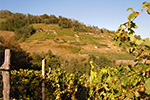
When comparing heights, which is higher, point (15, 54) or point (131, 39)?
point (15, 54)

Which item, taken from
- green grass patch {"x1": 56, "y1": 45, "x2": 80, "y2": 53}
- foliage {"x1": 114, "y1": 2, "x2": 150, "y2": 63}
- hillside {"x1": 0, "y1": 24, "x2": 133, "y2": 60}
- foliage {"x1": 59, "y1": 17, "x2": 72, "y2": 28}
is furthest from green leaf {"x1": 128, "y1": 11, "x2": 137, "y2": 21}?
foliage {"x1": 59, "y1": 17, "x2": 72, "y2": 28}

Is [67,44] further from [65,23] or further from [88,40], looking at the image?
[65,23]

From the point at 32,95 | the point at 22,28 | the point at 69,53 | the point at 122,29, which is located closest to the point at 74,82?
the point at 32,95

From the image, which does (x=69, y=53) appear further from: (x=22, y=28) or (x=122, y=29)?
(x=122, y=29)

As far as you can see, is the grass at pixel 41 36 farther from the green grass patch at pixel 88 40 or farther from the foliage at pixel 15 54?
the foliage at pixel 15 54

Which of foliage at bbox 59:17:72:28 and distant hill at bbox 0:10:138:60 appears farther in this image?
foliage at bbox 59:17:72:28

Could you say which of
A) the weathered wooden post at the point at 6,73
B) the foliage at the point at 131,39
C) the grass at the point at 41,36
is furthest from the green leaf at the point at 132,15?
the grass at the point at 41,36

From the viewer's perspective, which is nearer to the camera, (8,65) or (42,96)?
(8,65)

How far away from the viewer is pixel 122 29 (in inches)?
42.8

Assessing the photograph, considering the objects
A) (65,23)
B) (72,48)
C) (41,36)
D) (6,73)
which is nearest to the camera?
(6,73)

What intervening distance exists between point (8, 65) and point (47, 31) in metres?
41.3

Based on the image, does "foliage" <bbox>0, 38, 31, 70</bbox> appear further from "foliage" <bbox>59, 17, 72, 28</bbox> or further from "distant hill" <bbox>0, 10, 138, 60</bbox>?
"foliage" <bbox>59, 17, 72, 28</bbox>

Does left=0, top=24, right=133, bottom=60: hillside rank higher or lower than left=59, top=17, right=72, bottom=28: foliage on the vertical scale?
lower

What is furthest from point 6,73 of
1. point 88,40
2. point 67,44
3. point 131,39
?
point 88,40
